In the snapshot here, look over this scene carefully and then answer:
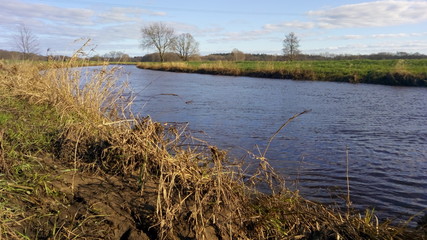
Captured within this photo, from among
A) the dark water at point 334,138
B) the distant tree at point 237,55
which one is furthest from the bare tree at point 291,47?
the dark water at point 334,138

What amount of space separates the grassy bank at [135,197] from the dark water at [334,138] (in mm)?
1621

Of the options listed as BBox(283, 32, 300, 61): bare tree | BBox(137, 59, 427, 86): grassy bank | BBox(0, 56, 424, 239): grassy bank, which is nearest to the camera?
BBox(0, 56, 424, 239): grassy bank

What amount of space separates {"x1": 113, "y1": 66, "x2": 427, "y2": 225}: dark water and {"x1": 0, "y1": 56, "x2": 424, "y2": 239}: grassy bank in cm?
162

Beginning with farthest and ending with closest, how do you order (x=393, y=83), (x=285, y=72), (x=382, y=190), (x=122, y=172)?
(x=285, y=72) < (x=393, y=83) < (x=382, y=190) < (x=122, y=172)

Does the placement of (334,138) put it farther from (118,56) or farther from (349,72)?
(349,72)

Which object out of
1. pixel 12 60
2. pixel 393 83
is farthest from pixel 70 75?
pixel 393 83

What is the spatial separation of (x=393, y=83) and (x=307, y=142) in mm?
17660

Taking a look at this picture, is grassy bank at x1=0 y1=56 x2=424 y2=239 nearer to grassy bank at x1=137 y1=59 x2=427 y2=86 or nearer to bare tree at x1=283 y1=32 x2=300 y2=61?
grassy bank at x1=137 y1=59 x2=427 y2=86

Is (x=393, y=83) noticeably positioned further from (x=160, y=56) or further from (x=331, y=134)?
(x=160, y=56)

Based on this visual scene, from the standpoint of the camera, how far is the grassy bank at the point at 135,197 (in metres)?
3.01

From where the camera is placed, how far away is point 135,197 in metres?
3.58

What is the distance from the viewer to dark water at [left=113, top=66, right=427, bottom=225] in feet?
18.9

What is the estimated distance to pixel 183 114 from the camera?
40.8 ft

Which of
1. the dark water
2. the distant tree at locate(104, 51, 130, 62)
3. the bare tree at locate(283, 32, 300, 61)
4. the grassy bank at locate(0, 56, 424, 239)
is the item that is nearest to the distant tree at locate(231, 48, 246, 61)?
the bare tree at locate(283, 32, 300, 61)
